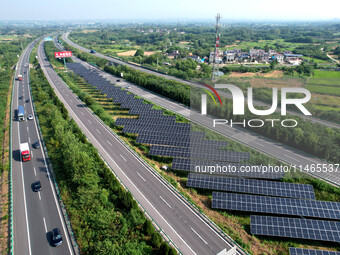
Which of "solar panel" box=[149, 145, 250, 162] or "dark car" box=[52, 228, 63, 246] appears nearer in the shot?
"dark car" box=[52, 228, 63, 246]

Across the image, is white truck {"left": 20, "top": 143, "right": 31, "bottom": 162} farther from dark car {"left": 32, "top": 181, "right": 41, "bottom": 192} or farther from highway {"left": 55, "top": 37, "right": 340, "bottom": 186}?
highway {"left": 55, "top": 37, "right": 340, "bottom": 186}

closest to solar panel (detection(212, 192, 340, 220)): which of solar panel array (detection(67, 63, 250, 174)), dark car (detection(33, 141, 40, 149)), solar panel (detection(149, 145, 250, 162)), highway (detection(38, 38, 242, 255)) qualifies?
highway (detection(38, 38, 242, 255))

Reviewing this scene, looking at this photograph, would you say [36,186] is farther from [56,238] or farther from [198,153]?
[198,153]

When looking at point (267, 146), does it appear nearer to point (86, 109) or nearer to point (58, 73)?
point (86, 109)

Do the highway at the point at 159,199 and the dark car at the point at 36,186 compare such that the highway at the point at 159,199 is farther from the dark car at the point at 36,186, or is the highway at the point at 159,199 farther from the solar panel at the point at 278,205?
the dark car at the point at 36,186

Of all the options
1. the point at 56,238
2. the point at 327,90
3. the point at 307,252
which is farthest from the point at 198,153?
the point at 327,90
